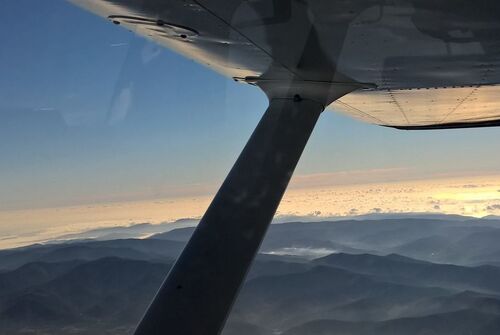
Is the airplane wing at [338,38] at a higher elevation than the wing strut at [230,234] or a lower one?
higher

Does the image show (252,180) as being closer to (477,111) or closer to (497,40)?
(497,40)

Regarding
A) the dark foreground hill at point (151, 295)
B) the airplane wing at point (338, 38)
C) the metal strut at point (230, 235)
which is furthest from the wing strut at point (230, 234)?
the dark foreground hill at point (151, 295)

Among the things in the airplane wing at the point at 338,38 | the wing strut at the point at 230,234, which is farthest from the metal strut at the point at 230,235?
the airplane wing at the point at 338,38

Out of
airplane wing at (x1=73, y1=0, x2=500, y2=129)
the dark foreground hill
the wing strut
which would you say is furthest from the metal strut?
the dark foreground hill

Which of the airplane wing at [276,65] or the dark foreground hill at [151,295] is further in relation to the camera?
the dark foreground hill at [151,295]

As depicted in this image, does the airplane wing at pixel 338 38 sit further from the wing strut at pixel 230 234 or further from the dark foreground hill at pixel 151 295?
the dark foreground hill at pixel 151 295

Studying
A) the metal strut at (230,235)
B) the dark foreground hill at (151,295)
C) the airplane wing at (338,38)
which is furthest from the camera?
the dark foreground hill at (151,295)

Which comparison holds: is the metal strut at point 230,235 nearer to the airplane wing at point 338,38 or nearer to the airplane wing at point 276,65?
the airplane wing at point 276,65

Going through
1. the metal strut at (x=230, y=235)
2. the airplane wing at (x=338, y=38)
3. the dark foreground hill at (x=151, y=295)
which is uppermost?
the airplane wing at (x=338, y=38)

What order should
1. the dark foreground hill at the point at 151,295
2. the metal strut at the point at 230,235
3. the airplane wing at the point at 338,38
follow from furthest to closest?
the dark foreground hill at the point at 151,295, the metal strut at the point at 230,235, the airplane wing at the point at 338,38
